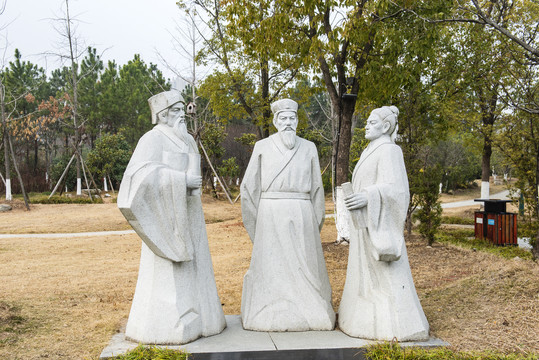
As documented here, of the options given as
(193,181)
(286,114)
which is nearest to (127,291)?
(193,181)

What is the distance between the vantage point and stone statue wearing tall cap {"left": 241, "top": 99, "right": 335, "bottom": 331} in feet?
15.0

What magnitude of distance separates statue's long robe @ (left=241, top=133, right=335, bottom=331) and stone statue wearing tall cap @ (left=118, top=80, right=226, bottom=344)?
0.54m

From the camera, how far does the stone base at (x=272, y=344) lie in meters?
4.01

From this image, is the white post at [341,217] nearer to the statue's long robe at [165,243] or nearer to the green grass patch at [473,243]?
the green grass patch at [473,243]

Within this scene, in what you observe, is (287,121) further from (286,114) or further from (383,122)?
(383,122)

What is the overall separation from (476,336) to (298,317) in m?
1.75

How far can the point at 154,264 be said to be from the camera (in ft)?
14.2

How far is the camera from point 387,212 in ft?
14.1

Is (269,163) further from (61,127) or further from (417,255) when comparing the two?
(61,127)

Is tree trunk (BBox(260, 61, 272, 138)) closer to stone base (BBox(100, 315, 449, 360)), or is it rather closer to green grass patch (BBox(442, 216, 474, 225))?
green grass patch (BBox(442, 216, 474, 225))

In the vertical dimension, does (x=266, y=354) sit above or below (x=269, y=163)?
below

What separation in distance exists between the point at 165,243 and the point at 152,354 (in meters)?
0.97

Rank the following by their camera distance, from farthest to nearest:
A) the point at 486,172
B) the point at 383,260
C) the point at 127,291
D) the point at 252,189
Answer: the point at 486,172, the point at 127,291, the point at 252,189, the point at 383,260

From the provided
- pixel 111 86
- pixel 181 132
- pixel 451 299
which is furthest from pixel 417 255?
pixel 111 86
